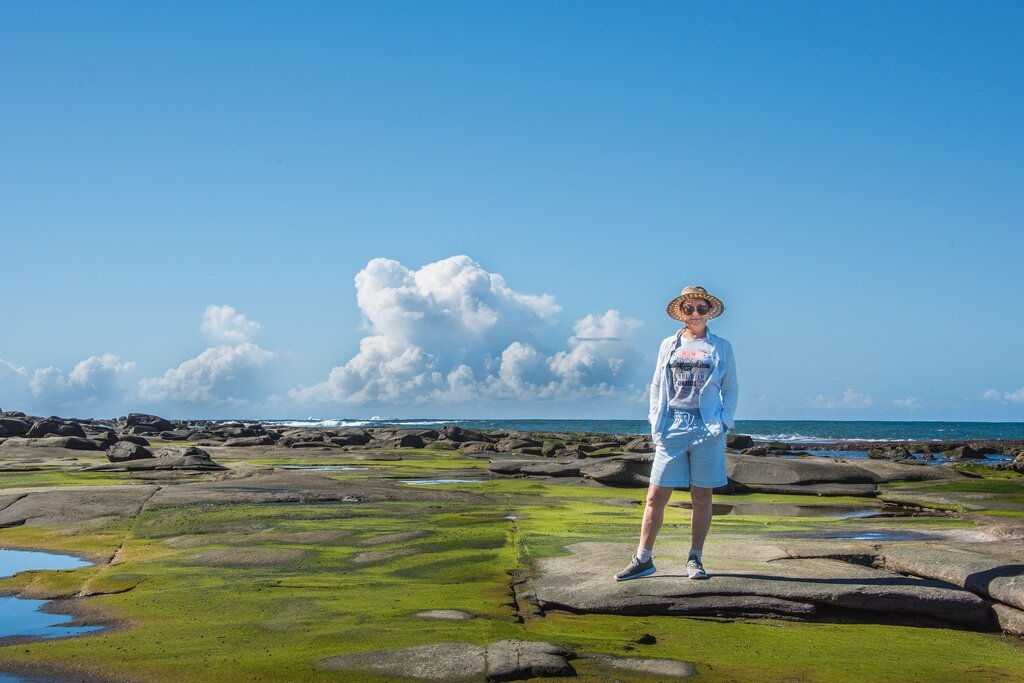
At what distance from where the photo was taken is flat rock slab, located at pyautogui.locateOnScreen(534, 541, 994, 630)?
815 centimetres

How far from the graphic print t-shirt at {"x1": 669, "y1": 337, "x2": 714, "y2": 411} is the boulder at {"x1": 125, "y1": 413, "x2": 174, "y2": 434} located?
5908cm

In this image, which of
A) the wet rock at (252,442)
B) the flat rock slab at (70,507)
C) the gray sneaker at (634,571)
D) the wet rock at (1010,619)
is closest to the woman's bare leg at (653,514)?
the gray sneaker at (634,571)

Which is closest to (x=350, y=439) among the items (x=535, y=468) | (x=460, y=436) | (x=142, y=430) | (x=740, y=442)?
(x=460, y=436)

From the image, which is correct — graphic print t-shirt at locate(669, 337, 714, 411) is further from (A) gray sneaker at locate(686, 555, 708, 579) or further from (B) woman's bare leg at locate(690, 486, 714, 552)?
(A) gray sneaker at locate(686, 555, 708, 579)

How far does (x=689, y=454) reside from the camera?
8.84 meters

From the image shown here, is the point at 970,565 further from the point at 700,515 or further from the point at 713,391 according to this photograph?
the point at 713,391

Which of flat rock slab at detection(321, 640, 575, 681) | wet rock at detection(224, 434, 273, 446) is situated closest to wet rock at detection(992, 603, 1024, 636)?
flat rock slab at detection(321, 640, 575, 681)

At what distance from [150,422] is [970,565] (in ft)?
241

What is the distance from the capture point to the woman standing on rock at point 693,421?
8703mm

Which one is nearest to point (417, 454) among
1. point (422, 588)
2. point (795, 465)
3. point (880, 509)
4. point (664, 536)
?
point (795, 465)

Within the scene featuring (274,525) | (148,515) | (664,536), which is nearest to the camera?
(664,536)

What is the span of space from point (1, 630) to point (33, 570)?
2984mm

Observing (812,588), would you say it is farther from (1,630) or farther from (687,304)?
(1,630)

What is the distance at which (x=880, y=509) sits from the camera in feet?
60.2
